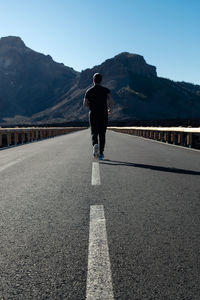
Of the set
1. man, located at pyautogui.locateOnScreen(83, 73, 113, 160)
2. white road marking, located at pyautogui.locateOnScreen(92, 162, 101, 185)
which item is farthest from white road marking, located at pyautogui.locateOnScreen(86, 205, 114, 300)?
man, located at pyautogui.locateOnScreen(83, 73, 113, 160)

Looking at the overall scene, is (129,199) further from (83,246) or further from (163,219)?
(83,246)

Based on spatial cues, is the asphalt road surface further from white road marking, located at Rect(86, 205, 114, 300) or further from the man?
the man

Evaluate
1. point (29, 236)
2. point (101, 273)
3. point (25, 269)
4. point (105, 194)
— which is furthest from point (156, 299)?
point (105, 194)

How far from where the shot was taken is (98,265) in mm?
2299

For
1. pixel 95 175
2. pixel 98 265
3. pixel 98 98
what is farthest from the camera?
pixel 98 98

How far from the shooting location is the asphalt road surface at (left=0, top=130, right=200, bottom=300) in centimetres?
201

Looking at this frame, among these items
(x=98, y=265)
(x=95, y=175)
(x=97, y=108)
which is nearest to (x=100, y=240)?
(x=98, y=265)

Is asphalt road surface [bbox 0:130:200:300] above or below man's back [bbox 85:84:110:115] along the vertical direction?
below

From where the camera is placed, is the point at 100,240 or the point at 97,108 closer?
the point at 100,240

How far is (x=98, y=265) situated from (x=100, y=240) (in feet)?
1.65

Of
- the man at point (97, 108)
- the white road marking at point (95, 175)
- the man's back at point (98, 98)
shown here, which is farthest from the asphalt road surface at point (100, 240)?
the man's back at point (98, 98)

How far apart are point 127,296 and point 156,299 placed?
165 mm

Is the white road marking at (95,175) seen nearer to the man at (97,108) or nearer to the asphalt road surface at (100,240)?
the asphalt road surface at (100,240)

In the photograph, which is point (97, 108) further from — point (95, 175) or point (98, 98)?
point (95, 175)
